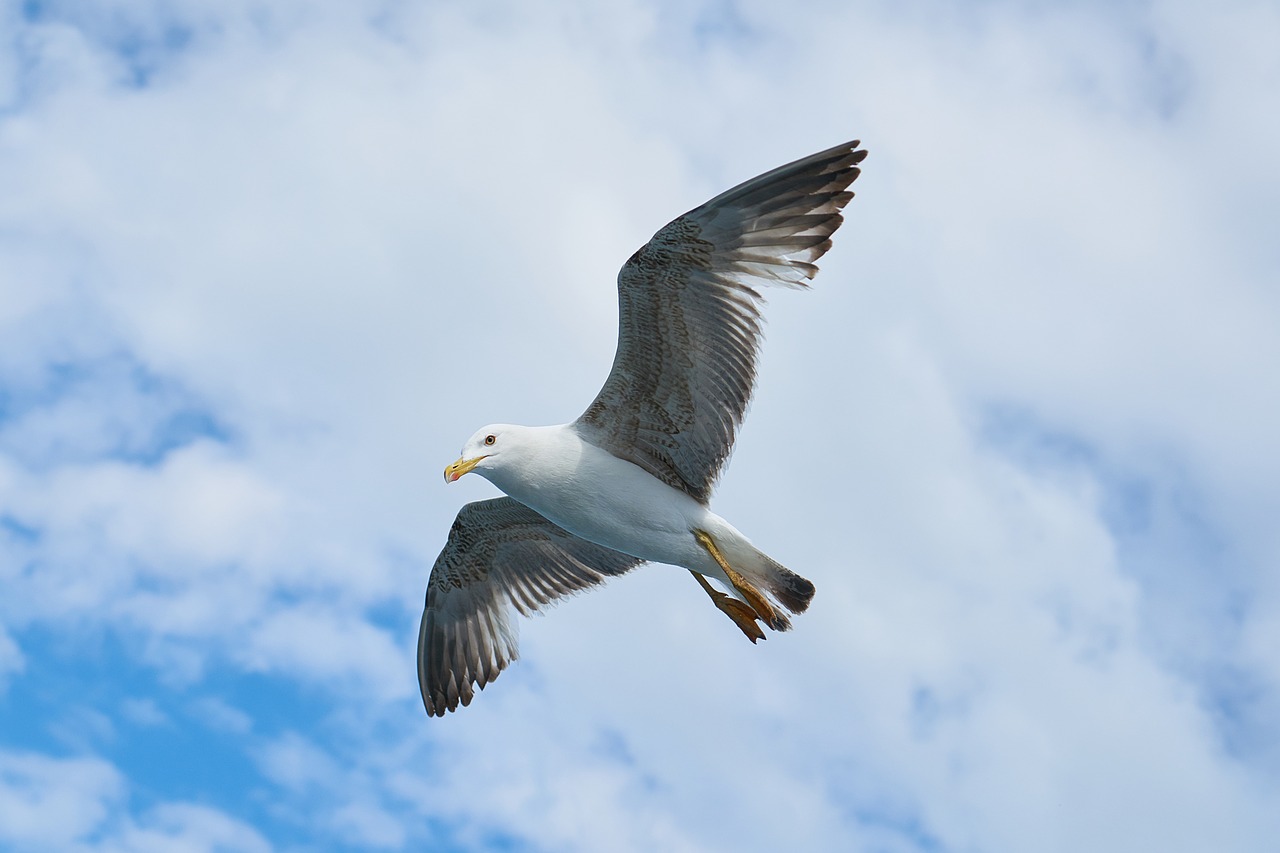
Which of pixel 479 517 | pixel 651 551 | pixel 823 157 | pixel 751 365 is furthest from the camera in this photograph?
pixel 479 517

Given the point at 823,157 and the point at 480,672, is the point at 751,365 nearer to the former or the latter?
the point at 823,157

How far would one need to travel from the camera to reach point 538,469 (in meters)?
11.2

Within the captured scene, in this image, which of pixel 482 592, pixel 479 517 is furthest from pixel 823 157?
pixel 482 592

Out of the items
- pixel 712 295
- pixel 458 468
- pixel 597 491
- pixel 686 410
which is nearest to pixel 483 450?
pixel 458 468

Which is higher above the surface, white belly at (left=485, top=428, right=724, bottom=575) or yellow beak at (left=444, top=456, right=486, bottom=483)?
white belly at (left=485, top=428, right=724, bottom=575)

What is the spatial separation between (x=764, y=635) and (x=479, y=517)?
3.19 m

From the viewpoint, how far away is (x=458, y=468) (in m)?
11.0

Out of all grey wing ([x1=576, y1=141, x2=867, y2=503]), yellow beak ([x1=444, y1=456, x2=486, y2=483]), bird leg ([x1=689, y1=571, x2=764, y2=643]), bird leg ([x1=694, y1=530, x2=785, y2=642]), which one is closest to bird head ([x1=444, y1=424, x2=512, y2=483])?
yellow beak ([x1=444, y1=456, x2=486, y2=483])

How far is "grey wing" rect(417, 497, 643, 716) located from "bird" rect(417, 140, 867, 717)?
0.51m

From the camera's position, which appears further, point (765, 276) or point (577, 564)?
point (577, 564)

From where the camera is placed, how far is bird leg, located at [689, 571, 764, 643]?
1141 centimetres

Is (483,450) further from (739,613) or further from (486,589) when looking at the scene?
(486,589)

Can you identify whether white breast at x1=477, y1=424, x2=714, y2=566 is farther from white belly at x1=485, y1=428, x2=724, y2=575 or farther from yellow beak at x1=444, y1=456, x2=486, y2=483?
yellow beak at x1=444, y1=456, x2=486, y2=483

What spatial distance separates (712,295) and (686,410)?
1064 mm
